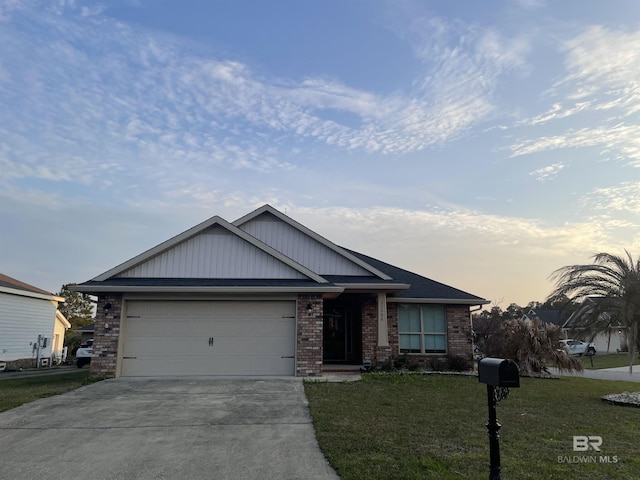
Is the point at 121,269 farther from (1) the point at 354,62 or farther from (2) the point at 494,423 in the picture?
(2) the point at 494,423

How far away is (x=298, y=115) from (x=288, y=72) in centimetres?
128

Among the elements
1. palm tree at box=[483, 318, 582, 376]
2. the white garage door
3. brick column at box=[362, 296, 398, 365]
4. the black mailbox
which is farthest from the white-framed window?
the black mailbox

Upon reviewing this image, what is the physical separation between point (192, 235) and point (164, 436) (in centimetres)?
785

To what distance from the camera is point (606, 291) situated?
35.1 feet

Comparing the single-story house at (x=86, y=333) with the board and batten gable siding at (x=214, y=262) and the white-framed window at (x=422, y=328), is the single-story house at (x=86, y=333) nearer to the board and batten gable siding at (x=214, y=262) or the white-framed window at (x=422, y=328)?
the board and batten gable siding at (x=214, y=262)

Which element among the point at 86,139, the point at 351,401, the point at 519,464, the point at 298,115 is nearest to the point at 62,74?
the point at 86,139

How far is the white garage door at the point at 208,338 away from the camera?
12781 millimetres

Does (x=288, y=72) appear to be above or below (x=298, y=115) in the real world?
above

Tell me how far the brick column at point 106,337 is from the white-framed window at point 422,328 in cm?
936

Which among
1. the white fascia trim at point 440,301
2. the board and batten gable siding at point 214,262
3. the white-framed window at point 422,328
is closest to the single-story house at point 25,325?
the board and batten gable siding at point 214,262

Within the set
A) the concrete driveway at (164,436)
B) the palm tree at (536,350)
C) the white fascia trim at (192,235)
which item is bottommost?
the concrete driveway at (164,436)

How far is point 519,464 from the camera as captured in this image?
5164 mm

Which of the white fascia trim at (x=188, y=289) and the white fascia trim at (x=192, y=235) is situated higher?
the white fascia trim at (x=192, y=235)

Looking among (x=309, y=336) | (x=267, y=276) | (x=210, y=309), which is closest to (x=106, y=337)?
(x=210, y=309)
